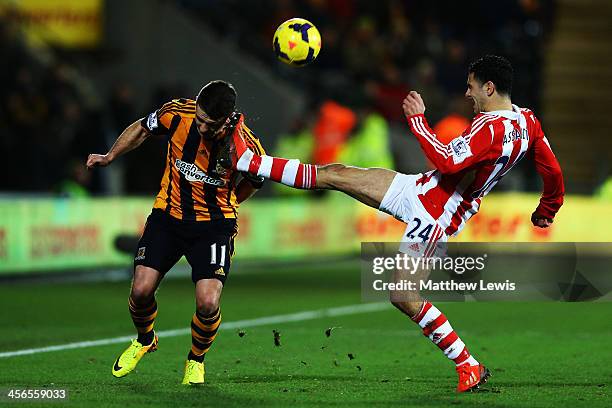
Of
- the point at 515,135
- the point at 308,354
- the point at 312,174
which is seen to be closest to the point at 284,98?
the point at 308,354

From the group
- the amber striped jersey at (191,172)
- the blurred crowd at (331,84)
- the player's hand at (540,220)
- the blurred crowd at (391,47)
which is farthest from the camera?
the blurred crowd at (391,47)

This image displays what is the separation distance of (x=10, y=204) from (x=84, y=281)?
1.51 m

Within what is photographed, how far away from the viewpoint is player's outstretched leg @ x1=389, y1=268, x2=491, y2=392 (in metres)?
8.64

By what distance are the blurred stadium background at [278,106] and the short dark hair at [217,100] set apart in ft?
21.1

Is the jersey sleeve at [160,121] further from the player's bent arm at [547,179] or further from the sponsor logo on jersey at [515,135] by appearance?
the player's bent arm at [547,179]

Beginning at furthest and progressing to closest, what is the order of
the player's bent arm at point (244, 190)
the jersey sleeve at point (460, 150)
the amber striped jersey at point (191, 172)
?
the player's bent arm at point (244, 190) < the amber striped jersey at point (191, 172) < the jersey sleeve at point (460, 150)

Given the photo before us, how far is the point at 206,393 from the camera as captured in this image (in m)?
8.46

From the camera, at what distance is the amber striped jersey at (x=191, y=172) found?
8.98 meters

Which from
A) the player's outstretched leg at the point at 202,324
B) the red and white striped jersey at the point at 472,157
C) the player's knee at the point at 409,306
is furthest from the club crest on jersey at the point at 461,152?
the player's outstretched leg at the point at 202,324

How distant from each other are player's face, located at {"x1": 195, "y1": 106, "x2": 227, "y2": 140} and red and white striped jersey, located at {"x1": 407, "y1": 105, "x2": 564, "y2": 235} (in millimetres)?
1235

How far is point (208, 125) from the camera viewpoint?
873cm

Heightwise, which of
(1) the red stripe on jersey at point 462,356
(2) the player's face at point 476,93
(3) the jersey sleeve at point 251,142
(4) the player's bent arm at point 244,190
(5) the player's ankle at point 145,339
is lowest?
(5) the player's ankle at point 145,339

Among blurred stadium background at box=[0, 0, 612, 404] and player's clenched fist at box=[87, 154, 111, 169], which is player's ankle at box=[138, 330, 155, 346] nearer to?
player's clenched fist at box=[87, 154, 111, 169]

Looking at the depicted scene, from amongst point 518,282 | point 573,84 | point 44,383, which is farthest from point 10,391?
point 573,84
